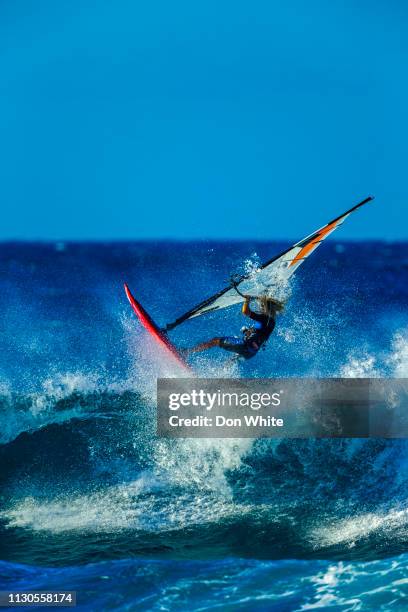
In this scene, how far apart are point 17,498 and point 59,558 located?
0.70 metres

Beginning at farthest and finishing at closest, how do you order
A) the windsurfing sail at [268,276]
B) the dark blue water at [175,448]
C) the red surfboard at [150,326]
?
the red surfboard at [150,326] < the windsurfing sail at [268,276] < the dark blue water at [175,448]

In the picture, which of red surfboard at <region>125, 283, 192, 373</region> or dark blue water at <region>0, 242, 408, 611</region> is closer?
dark blue water at <region>0, 242, 408, 611</region>

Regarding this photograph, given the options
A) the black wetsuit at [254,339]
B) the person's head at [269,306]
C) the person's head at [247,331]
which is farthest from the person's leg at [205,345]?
the person's head at [269,306]

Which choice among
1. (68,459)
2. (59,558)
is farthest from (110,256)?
(59,558)

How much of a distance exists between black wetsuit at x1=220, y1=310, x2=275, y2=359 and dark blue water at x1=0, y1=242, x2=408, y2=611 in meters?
0.06

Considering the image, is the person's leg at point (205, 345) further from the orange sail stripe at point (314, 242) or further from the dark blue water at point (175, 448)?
the orange sail stripe at point (314, 242)

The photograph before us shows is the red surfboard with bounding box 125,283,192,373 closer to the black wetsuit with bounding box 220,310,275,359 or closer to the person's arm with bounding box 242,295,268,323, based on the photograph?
the black wetsuit with bounding box 220,310,275,359

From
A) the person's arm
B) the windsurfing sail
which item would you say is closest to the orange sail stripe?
the windsurfing sail

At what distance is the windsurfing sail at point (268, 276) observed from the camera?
5.08 m

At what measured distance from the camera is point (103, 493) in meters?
5.32

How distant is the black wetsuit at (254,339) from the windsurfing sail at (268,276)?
167 mm

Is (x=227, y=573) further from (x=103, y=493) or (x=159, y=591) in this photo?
(x=103, y=493)

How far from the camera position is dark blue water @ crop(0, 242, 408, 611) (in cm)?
482

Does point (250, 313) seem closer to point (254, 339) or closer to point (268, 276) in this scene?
point (254, 339)
